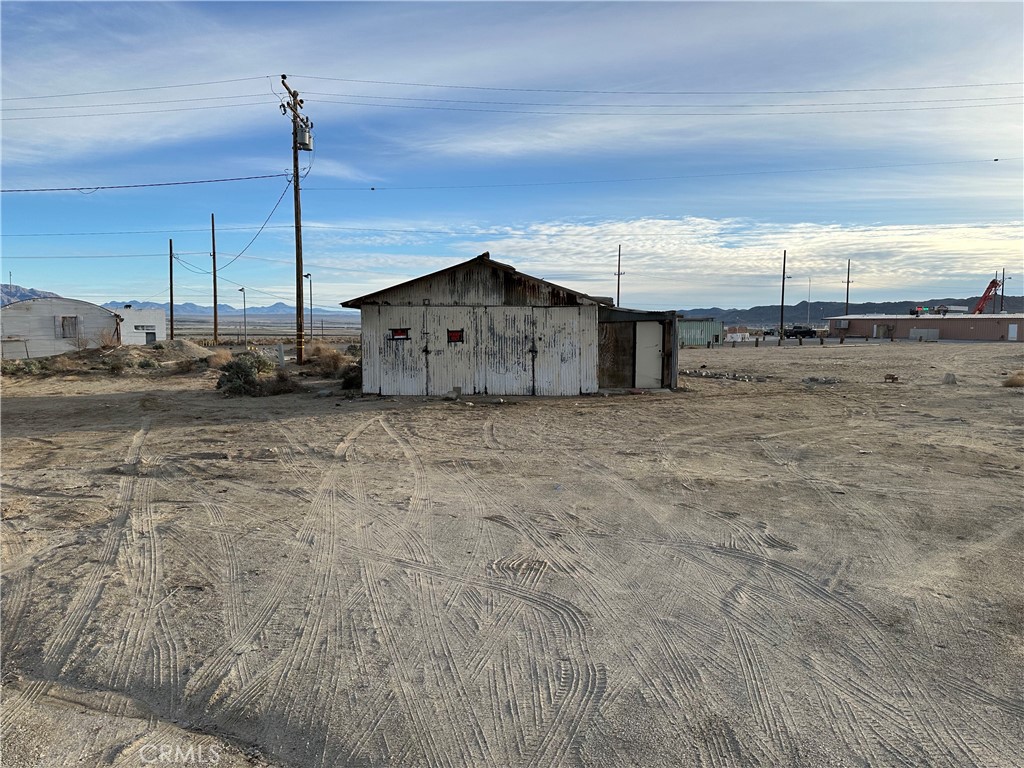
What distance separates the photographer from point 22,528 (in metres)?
7.32

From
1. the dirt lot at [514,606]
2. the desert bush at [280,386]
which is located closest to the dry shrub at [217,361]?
the desert bush at [280,386]

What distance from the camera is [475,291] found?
18.8 metres

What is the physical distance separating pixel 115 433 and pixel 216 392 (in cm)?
725

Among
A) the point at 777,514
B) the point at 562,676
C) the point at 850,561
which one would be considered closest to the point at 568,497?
the point at 777,514

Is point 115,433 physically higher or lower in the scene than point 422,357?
lower

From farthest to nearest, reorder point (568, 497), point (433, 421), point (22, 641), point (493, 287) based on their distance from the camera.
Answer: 1. point (493, 287)
2. point (433, 421)
3. point (568, 497)
4. point (22, 641)

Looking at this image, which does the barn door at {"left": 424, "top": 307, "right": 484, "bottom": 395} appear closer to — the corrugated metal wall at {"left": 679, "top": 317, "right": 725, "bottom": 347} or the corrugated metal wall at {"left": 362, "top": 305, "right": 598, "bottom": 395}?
the corrugated metal wall at {"left": 362, "top": 305, "right": 598, "bottom": 395}

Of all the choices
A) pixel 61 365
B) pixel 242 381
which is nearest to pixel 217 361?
pixel 61 365

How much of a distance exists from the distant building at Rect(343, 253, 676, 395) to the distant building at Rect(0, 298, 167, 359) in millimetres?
31895

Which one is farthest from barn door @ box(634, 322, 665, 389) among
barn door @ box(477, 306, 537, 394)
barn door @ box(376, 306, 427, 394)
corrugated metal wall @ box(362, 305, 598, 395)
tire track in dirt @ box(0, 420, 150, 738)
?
tire track in dirt @ box(0, 420, 150, 738)

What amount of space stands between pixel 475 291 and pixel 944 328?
232ft

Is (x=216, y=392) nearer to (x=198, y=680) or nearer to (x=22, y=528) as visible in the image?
(x=22, y=528)

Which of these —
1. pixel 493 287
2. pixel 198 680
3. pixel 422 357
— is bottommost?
pixel 198 680

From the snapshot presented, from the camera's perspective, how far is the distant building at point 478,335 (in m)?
18.8
